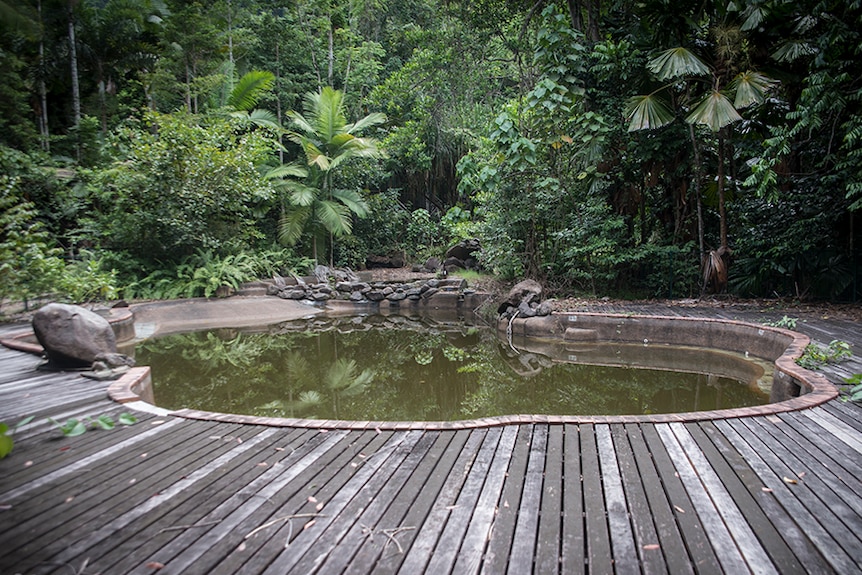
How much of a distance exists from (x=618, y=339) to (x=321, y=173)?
392 inches

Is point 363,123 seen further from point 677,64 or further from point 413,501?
point 413,501

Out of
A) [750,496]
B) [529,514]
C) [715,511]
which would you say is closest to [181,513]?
[529,514]

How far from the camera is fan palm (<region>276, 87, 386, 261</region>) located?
13.7 metres

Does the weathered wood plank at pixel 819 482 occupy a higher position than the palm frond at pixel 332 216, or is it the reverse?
the palm frond at pixel 332 216

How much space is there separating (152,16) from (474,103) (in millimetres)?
9488

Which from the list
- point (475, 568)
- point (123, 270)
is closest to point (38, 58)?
point (123, 270)

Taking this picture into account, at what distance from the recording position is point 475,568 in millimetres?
1848

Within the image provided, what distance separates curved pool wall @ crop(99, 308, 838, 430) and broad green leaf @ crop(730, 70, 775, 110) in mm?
3159

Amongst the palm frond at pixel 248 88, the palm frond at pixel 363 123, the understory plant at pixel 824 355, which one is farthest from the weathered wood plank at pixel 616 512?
the palm frond at pixel 248 88

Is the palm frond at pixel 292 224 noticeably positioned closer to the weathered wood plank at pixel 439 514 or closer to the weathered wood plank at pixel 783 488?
the weathered wood plank at pixel 439 514

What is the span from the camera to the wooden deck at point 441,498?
190cm

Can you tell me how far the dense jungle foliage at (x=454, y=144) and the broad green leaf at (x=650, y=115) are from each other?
0.04 meters

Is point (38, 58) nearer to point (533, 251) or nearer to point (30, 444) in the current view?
point (533, 251)

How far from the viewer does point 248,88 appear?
14.0 meters
